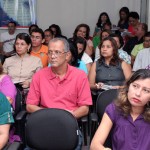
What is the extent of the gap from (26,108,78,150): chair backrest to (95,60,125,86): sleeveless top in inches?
59.7

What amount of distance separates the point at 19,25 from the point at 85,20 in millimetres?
1472

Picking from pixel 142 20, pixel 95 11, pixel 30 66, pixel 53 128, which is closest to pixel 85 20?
pixel 95 11

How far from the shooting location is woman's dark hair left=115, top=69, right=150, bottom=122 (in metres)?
2.00

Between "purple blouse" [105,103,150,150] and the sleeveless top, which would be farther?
the sleeveless top

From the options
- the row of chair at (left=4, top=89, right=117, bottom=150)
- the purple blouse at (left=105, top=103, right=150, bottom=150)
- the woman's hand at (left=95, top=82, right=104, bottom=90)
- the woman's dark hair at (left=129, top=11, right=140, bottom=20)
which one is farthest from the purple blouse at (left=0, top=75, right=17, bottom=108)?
the woman's dark hair at (left=129, top=11, right=140, bottom=20)

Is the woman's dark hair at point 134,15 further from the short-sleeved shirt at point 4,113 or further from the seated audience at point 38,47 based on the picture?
the short-sleeved shirt at point 4,113

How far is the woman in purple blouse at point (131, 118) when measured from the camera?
1980 millimetres

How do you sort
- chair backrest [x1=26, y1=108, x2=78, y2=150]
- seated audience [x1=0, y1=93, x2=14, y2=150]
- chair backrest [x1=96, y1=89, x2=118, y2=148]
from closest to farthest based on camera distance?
1. seated audience [x1=0, y1=93, x2=14, y2=150]
2. chair backrest [x1=26, y1=108, x2=78, y2=150]
3. chair backrest [x1=96, y1=89, x2=118, y2=148]

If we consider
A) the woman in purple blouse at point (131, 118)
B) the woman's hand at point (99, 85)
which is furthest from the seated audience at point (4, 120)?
the woman's hand at point (99, 85)

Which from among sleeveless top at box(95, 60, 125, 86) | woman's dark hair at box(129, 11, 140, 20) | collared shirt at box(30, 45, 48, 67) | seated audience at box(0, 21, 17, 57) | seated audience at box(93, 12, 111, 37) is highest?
woman's dark hair at box(129, 11, 140, 20)

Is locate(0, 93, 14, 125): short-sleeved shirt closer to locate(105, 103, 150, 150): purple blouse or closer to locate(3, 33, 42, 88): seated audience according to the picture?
locate(105, 103, 150, 150): purple blouse

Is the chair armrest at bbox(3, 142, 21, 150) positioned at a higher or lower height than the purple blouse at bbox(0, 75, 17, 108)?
lower

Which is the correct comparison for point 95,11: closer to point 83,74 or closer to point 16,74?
point 16,74

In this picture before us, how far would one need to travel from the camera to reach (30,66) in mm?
3967
